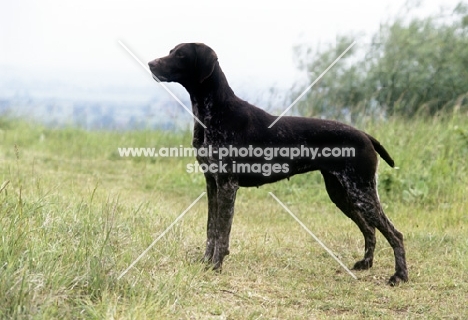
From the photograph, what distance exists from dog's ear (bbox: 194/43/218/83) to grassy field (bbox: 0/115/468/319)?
4.09 feet

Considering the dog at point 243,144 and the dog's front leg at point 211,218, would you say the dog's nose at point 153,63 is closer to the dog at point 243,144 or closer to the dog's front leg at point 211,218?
the dog at point 243,144

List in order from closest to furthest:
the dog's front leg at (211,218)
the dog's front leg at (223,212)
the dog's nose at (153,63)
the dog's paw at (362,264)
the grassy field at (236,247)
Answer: the grassy field at (236,247), the dog's nose at (153,63), the dog's front leg at (223,212), the dog's front leg at (211,218), the dog's paw at (362,264)

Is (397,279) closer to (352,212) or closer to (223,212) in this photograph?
(352,212)

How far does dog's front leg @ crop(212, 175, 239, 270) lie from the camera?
5668 mm

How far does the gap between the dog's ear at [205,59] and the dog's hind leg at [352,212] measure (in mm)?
1395

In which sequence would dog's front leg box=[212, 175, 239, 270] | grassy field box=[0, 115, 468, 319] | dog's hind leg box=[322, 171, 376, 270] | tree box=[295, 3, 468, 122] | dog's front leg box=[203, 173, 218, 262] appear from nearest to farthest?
grassy field box=[0, 115, 468, 319]
dog's front leg box=[212, 175, 239, 270]
dog's front leg box=[203, 173, 218, 262]
dog's hind leg box=[322, 171, 376, 270]
tree box=[295, 3, 468, 122]

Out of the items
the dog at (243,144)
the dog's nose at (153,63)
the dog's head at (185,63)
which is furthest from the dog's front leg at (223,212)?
the dog's nose at (153,63)

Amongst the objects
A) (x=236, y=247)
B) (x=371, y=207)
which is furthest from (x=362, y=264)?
(x=236, y=247)

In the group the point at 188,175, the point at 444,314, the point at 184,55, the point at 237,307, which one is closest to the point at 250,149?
the point at 184,55

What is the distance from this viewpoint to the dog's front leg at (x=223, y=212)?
567cm

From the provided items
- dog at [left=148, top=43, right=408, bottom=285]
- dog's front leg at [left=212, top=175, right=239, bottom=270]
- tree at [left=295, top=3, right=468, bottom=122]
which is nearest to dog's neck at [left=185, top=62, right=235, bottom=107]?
dog at [left=148, top=43, right=408, bottom=285]

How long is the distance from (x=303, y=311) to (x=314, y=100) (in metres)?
8.99

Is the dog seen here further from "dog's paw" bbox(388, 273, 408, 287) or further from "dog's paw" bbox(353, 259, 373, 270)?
"dog's paw" bbox(353, 259, 373, 270)

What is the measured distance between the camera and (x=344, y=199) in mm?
6227
